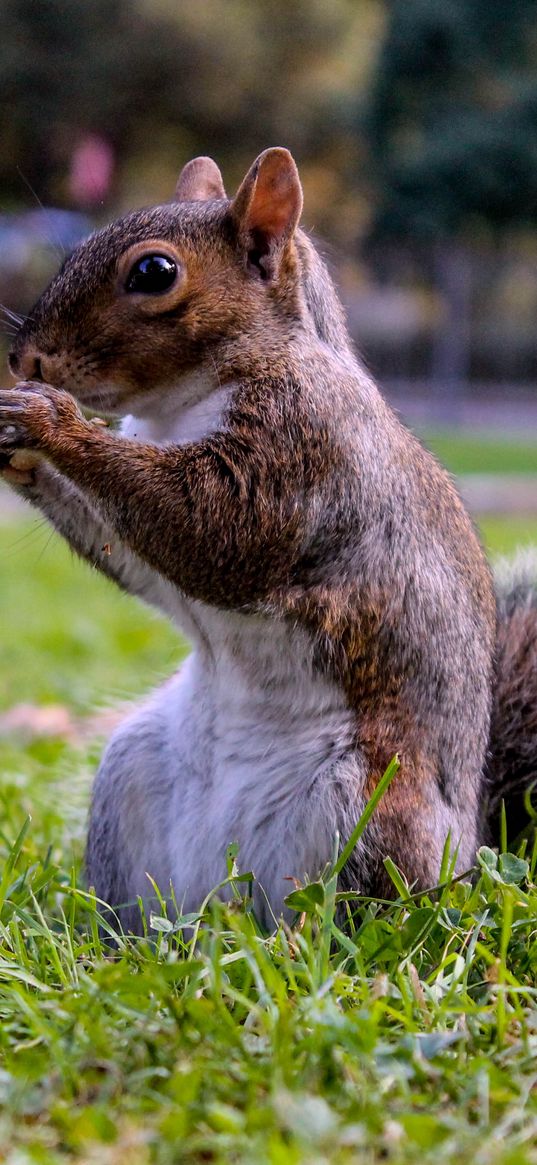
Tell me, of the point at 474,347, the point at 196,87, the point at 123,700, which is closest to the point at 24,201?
the point at 196,87

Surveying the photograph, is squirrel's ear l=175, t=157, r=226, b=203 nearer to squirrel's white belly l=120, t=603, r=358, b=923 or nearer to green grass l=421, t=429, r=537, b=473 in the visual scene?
squirrel's white belly l=120, t=603, r=358, b=923

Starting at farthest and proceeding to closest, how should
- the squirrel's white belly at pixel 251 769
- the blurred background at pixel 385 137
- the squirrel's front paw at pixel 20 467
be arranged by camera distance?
the blurred background at pixel 385 137
the squirrel's front paw at pixel 20 467
the squirrel's white belly at pixel 251 769

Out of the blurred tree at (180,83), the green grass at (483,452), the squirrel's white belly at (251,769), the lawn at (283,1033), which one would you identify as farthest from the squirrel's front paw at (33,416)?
the blurred tree at (180,83)

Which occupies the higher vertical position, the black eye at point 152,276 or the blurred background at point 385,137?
the blurred background at point 385,137

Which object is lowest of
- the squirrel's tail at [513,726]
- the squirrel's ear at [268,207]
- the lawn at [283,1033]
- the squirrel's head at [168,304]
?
the lawn at [283,1033]

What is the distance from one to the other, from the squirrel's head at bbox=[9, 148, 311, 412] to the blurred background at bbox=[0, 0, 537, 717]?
12344 millimetres

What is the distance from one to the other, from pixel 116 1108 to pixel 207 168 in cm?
160

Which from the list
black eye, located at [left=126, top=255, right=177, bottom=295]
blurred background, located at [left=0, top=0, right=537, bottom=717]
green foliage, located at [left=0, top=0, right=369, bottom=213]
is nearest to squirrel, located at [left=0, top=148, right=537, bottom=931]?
black eye, located at [left=126, top=255, right=177, bottom=295]

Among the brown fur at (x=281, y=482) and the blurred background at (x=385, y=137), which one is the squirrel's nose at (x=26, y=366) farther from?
the blurred background at (x=385, y=137)

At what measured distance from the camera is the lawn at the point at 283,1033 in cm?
112

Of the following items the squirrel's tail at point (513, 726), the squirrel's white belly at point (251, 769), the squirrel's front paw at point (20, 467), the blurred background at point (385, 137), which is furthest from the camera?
the blurred background at point (385, 137)

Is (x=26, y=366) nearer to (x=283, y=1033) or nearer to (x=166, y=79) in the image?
(x=283, y=1033)

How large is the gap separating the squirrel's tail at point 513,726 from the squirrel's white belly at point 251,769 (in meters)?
0.36

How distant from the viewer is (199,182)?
2.26 m
